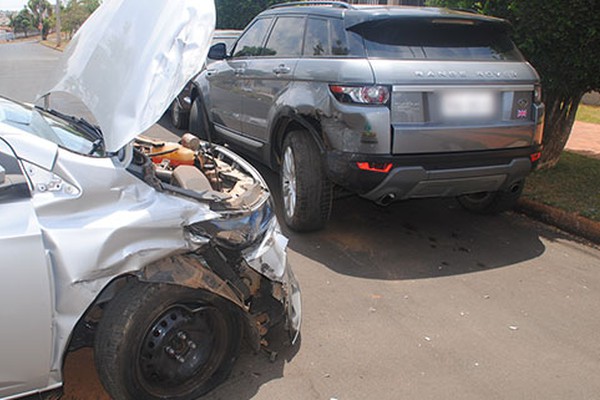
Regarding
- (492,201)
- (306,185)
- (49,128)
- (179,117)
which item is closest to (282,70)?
(306,185)

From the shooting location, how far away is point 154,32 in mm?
2582

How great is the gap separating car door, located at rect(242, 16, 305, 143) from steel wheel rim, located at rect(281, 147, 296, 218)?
464 mm

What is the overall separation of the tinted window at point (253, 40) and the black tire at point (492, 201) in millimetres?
2714

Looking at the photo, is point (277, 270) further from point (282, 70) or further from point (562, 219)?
point (562, 219)

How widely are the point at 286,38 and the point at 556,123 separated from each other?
3.49 meters

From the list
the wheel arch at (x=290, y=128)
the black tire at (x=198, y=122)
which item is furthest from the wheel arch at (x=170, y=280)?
the black tire at (x=198, y=122)

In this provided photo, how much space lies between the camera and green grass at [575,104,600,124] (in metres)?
11.0

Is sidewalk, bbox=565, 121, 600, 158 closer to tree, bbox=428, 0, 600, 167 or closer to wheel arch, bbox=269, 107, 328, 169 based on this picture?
tree, bbox=428, 0, 600, 167

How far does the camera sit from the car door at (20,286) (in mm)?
Result: 2240

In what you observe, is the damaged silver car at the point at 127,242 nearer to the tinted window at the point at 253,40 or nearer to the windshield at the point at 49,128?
the windshield at the point at 49,128

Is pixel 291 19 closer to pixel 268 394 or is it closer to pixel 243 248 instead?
pixel 243 248

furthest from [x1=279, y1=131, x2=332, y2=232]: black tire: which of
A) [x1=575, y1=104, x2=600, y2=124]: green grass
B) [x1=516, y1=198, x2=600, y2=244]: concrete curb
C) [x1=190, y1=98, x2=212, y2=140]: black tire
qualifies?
[x1=575, y1=104, x2=600, y2=124]: green grass

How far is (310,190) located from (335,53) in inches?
45.1

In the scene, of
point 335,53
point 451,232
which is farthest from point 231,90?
point 451,232
